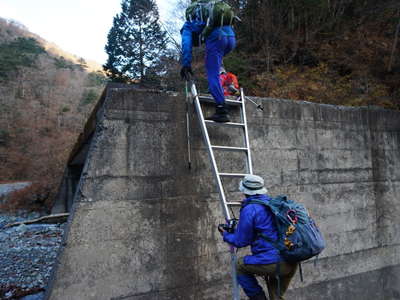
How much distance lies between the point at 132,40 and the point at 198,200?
76.9 ft

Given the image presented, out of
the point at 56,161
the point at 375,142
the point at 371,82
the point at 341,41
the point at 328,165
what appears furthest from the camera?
the point at 56,161

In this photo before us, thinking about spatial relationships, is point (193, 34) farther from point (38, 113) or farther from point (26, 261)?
point (38, 113)

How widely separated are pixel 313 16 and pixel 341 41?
5.95ft

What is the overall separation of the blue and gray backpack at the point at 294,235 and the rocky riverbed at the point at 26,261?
3212 millimetres

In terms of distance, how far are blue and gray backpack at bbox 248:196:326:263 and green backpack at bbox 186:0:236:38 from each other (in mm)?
1981

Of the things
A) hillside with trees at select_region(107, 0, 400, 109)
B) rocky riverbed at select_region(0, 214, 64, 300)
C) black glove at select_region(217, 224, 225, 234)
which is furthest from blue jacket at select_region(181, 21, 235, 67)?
hillside with trees at select_region(107, 0, 400, 109)

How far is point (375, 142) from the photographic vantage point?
4891 millimetres

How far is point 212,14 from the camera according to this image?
3.16m

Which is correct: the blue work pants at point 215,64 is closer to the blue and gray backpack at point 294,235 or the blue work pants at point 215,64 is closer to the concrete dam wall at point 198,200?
the concrete dam wall at point 198,200

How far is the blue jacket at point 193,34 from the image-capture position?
312 cm

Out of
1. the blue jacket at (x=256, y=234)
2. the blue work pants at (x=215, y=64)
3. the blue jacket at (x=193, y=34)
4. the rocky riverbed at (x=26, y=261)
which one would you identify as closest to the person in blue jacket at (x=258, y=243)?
the blue jacket at (x=256, y=234)

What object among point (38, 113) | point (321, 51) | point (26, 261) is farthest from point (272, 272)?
point (38, 113)

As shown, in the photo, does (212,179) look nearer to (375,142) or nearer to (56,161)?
(375,142)

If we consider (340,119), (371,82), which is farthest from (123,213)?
(371,82)
